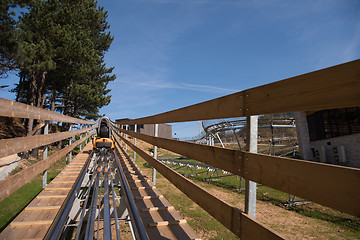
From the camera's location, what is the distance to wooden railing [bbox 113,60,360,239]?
2.95ft

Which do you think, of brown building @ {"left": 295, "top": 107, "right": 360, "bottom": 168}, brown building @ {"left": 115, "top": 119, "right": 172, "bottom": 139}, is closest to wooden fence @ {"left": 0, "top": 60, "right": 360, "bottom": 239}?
brown building @ {"left": 295, "top": 107, "right": 360, "bottom": 168}

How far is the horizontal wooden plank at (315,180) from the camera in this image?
851 mm

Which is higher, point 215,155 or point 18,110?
point 18,110

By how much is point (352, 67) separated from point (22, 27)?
16358 mm

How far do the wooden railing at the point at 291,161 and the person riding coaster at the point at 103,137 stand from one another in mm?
6055

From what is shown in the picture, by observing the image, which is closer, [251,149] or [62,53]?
[251,149]

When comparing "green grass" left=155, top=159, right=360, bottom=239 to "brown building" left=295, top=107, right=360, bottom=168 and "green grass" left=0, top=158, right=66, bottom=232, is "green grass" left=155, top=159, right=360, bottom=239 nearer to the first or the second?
"green grass" left=0, top=158, right=66, bottom=232

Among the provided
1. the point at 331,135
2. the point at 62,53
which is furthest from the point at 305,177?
the point at 331,135

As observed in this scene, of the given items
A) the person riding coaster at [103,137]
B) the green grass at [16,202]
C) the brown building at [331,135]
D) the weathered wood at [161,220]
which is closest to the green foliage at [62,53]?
the person riding coaster at [103,137]

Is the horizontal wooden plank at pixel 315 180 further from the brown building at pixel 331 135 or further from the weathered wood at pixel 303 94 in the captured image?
the brown building at pixel 331 135

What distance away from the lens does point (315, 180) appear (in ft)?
3.22

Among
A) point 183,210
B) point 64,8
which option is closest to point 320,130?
point 183,210

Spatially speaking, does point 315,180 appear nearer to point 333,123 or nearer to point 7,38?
point 7,38

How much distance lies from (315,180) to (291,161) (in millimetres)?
153
